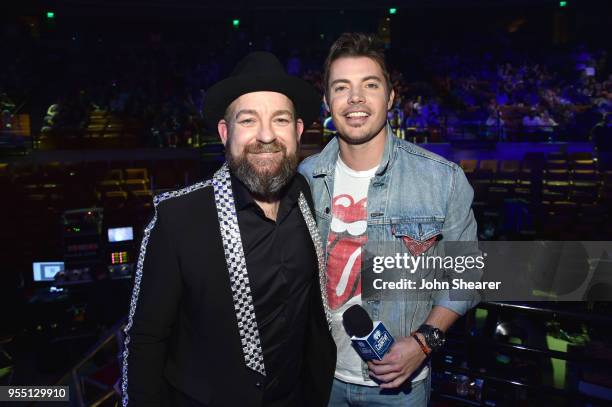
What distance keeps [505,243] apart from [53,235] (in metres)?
7.27

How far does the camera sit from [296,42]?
22.3 meters

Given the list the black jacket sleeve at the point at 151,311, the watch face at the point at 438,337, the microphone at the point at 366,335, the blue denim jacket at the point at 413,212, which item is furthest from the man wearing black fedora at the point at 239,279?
→ the watch face at the point at 438,337

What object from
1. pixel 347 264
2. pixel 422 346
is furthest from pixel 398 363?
pixel 347 264

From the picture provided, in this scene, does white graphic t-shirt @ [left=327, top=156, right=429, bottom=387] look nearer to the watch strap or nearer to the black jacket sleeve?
the watch strap

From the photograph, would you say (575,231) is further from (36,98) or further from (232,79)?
(36,98)

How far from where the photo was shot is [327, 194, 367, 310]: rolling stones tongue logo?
2.08 m

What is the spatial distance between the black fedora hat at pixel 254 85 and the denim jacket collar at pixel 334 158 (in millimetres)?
345

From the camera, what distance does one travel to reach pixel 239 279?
1758 mm

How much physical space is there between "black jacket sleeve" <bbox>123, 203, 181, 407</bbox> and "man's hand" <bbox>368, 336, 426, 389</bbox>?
75cm

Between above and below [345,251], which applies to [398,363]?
below

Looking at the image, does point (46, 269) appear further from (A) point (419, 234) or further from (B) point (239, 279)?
(A) point (419, 234)

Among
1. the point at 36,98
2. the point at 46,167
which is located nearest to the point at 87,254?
the point at 46,167

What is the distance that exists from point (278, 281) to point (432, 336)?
64cm

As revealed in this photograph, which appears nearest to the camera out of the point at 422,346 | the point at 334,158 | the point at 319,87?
the point at 422,346
